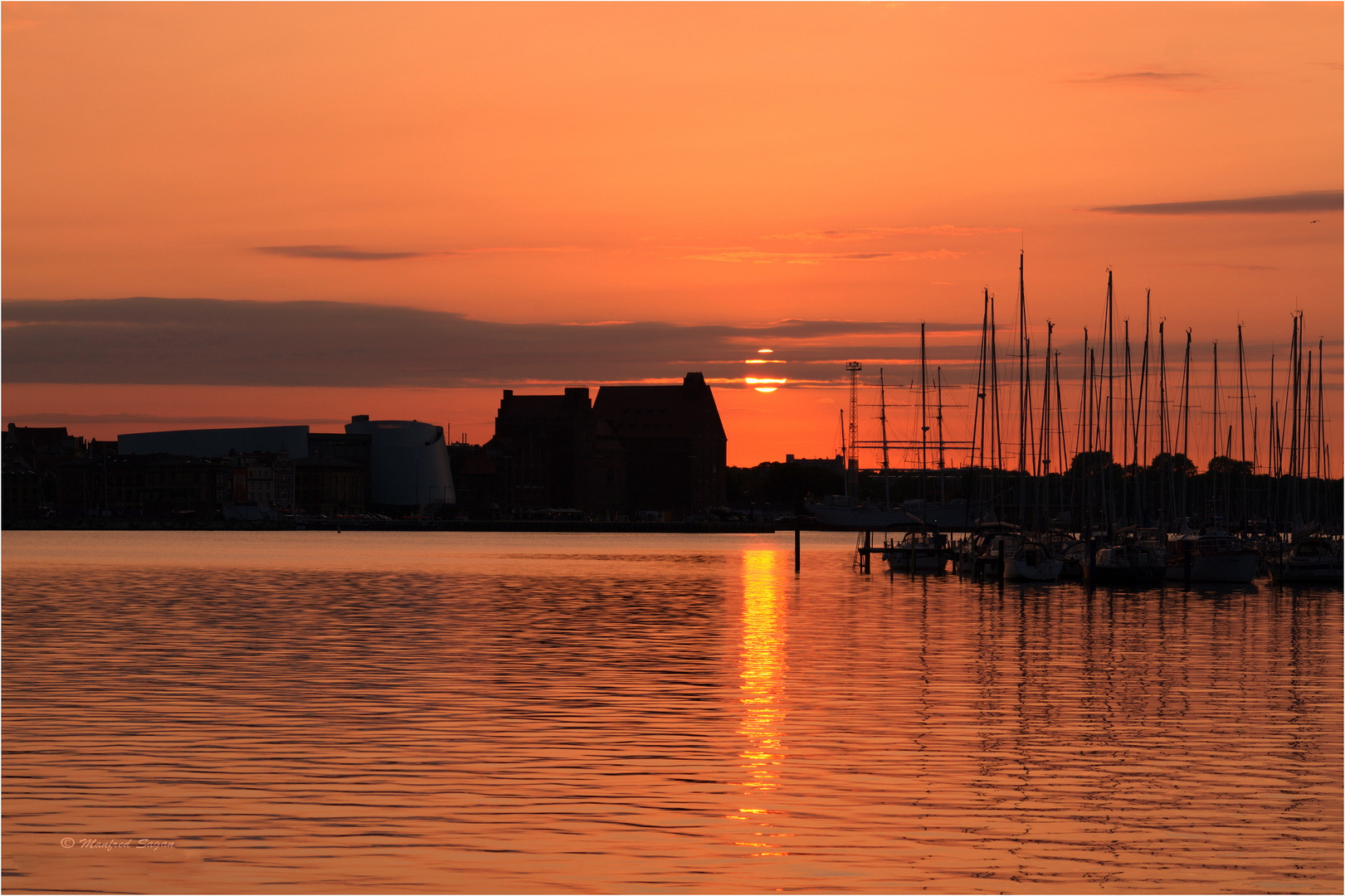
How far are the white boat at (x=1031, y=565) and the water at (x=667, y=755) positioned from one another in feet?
78.6

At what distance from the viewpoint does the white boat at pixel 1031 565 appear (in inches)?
3118

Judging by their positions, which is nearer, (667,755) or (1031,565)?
(667,755)

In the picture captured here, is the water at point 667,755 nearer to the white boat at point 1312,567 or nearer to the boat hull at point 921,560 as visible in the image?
the white boat at point 1312,567

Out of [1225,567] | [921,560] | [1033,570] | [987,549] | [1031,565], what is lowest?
[921,560]

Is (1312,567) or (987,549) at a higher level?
(987,549)

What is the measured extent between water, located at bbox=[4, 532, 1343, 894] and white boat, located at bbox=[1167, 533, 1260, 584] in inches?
1024

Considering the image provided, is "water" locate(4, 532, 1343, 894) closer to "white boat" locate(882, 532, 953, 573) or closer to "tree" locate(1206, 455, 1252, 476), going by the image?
"white boat" locate(882, 532, 953, 573)

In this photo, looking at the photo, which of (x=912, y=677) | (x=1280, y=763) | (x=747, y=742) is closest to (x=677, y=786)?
(x=747, y=742)

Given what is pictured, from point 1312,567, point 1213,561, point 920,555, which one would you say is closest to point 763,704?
point 1213,561

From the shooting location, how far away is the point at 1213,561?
264 feet

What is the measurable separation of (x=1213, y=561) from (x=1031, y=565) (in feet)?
30.4

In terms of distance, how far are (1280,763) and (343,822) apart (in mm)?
13926

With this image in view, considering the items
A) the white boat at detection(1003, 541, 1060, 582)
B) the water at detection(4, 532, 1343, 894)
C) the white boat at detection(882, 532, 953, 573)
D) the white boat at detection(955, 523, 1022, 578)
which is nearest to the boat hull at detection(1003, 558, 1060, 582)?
the white boat at detection(1003, 541, 1060, 582)

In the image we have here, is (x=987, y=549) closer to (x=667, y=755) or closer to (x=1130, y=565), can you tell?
(x=1130, y=565)
